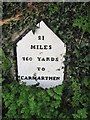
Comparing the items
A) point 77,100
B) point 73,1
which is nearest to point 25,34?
point 73,1

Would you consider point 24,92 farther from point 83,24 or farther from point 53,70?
point 83,24

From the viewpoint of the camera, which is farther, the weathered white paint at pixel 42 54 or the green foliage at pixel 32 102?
the weathered white paint at pixel 42 54

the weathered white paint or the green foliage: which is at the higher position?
the weathered white paint

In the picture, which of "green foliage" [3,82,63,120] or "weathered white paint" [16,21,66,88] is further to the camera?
"weathered white paint" [16,21,66,88]

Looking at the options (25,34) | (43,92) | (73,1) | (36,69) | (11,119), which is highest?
(73,1)

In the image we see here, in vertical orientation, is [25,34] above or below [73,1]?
below
